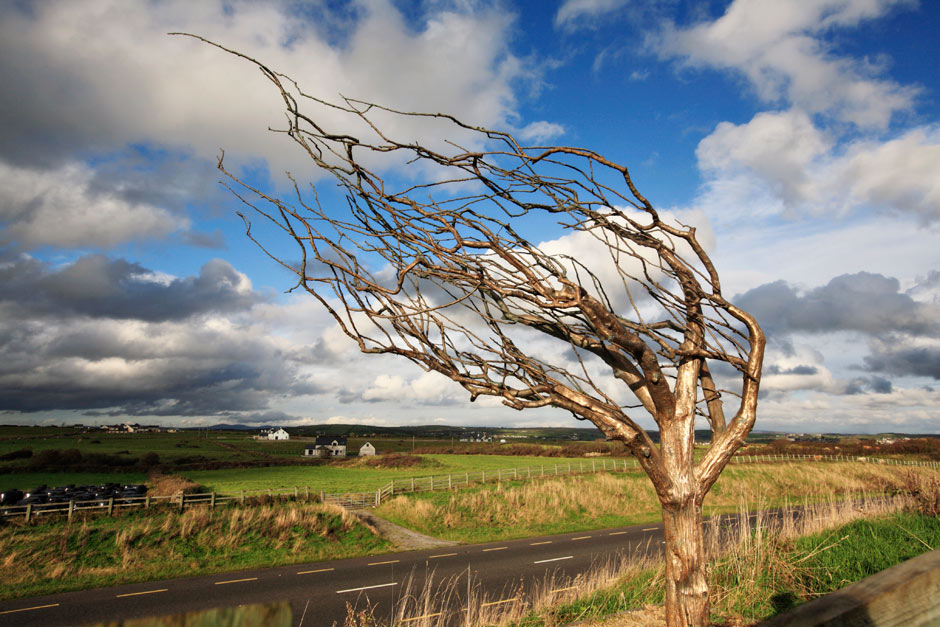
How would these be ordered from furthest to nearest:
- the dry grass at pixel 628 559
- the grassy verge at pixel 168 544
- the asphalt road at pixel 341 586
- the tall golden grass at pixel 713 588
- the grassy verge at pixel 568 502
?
the grassy verge at pixel 568 502 → the grassy verge at pixel 168 544 → the asphalt road at pixel 341 586 → the dry grass at pixel 628 559 → the tall golden grass at pixel 713 588

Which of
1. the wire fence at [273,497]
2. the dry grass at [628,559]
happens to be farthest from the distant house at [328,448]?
the dry grass at [628,559]

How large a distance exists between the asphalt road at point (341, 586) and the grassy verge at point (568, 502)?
6613mm

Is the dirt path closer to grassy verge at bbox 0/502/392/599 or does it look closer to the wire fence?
grassy verge at bbox 0/502/392/599

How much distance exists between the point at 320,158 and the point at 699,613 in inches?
147

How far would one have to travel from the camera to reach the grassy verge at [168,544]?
17.7 m

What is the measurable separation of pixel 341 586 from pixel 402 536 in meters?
10.1

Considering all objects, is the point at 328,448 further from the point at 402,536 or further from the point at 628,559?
the point at 628,559

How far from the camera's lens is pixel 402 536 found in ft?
83.4

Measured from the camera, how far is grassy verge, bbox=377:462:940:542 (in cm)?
2786

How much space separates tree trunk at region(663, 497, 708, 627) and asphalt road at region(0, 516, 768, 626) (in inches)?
320

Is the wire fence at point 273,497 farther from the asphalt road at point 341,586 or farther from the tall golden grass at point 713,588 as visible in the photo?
the tall golden grass at point 713,588

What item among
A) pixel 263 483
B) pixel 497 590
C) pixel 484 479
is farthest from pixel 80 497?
pixel 497 590

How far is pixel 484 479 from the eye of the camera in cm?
4241

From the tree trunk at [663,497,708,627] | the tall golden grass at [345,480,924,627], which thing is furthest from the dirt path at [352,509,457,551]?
the tree trunk at [663,497,708,627]
